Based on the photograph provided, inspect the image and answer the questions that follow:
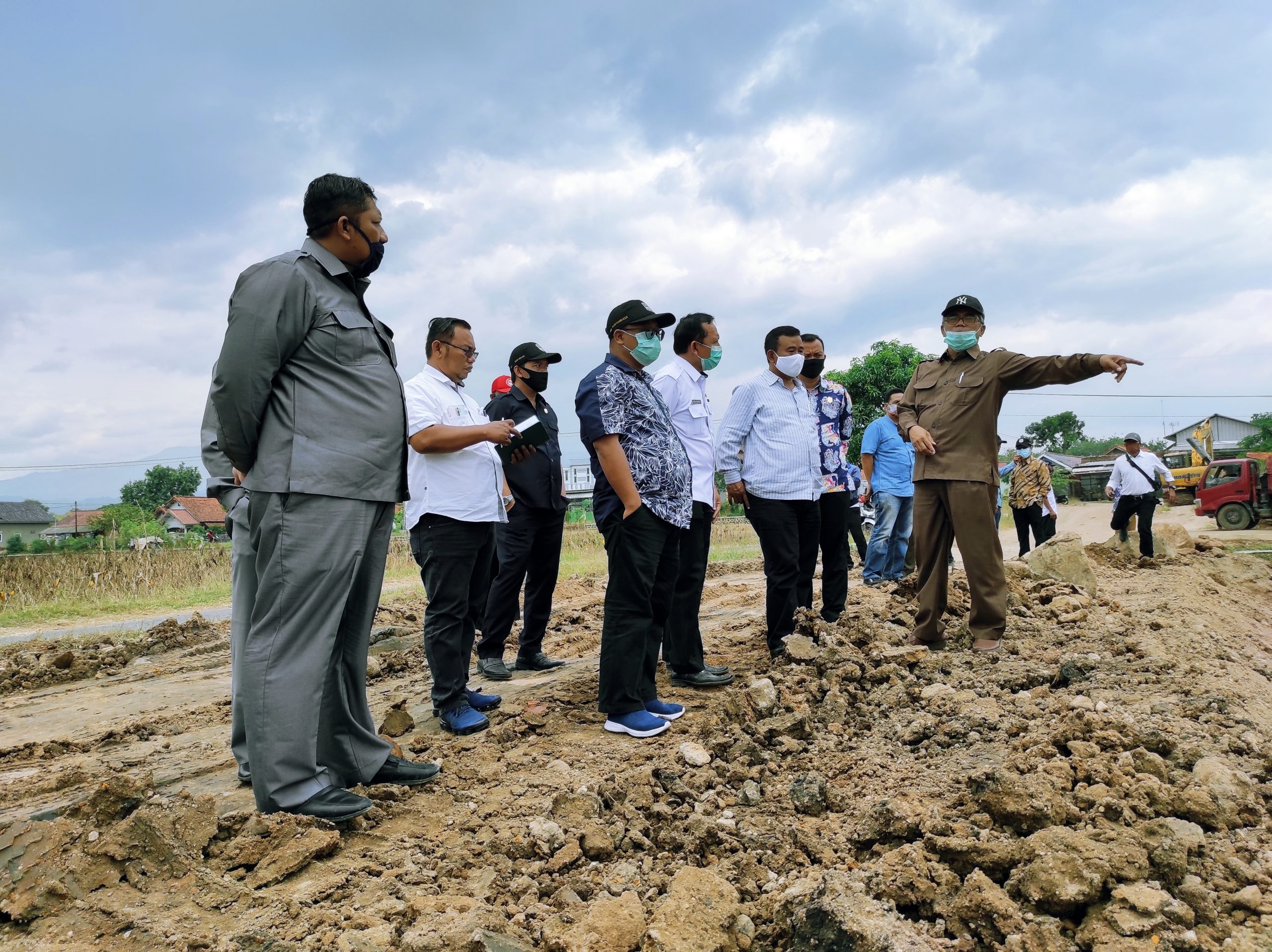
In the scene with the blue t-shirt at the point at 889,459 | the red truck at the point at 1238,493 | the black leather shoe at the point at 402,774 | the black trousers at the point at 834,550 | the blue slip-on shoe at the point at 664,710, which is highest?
the blue t-shirt at the point at 889,459

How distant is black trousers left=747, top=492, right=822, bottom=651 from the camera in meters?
4.73

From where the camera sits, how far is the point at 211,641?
7.89 metres

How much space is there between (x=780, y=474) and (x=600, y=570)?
10548mm

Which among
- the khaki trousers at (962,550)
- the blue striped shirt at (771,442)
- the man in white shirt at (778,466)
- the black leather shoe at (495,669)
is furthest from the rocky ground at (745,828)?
the blue striped shirt at (771,442)

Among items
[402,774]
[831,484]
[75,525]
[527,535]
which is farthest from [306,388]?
[75,525]

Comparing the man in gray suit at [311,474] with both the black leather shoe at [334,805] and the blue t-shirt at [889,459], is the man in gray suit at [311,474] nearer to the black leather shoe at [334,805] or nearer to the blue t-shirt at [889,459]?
the black leather shoe at [334,805]

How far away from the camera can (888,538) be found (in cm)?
791

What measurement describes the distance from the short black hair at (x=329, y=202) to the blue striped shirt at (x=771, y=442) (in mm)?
2596

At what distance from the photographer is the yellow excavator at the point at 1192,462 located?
30.2 metres

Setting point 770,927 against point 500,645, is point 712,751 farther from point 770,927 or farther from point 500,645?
point 500,645

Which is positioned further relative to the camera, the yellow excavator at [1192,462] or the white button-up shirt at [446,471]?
the yellow excavator at [1192,462]

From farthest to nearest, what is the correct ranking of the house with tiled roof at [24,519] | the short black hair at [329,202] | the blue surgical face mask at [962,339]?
the house with tiled roof at [24,519], the blue surgical face mask at [962,339], the short black hair at [329,202]

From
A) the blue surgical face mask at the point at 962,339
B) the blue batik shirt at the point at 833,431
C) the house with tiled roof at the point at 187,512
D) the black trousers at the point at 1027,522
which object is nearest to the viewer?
the blue surgical face mask at the point at 962,339

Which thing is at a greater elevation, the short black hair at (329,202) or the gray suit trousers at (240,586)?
the short black hair at (329,202)
